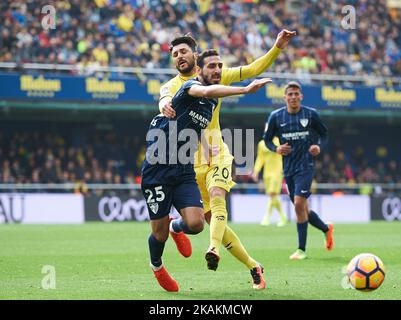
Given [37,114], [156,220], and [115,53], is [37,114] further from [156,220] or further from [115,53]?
[156,220]

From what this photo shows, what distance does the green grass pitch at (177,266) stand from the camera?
27.6 ft

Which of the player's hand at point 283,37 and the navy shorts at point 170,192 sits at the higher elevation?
the player's hand at point 283,37

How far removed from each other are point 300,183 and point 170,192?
462 centimetres

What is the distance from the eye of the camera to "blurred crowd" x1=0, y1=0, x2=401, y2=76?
1043 inches

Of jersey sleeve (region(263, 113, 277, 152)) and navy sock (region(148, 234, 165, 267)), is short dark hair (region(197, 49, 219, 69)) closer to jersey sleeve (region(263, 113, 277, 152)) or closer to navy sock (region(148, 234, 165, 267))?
navy sock (region(148, 234, 165, 267))

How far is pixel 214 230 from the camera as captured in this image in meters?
8.75

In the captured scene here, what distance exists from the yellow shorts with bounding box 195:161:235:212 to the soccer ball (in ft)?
6.11

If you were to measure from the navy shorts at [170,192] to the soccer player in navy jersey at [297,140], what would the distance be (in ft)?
14.6

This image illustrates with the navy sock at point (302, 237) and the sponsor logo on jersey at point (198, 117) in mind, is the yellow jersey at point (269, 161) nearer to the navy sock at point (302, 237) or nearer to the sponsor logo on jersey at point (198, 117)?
the navy sock at point (302, 237)

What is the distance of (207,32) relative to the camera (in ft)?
99.7

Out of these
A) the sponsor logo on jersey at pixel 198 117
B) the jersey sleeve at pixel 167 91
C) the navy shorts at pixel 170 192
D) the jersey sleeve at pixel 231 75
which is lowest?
the navy shorts at pixel 170 192

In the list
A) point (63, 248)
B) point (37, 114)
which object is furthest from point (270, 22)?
point (63, 248)

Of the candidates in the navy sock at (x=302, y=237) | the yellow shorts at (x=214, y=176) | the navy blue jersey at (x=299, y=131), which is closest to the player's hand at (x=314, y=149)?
the navy blue jersey at (x=299, y=131)

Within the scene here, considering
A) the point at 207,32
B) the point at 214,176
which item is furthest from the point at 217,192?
the point at 207,32
